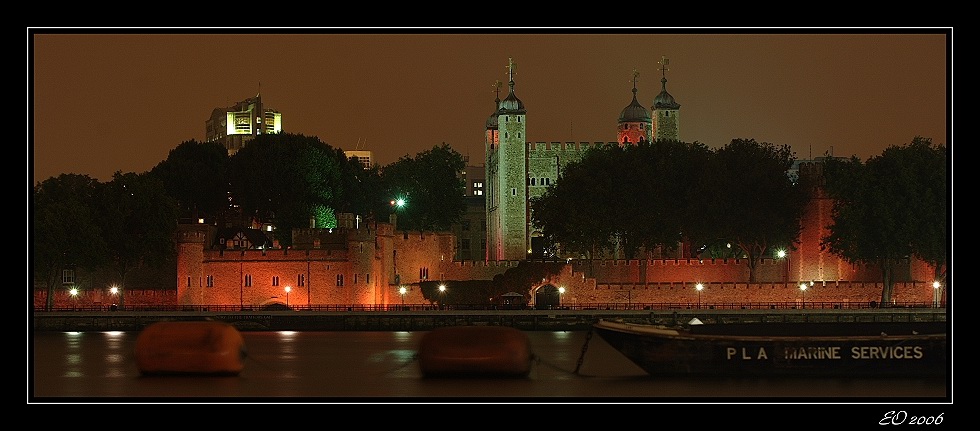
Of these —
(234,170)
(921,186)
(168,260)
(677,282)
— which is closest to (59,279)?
(168,260)

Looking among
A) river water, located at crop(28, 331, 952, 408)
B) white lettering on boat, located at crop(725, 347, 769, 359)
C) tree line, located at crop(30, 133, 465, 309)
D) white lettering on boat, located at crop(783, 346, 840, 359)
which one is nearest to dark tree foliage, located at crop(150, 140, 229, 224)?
tree line, located at crop(30, 133, 465, 309)

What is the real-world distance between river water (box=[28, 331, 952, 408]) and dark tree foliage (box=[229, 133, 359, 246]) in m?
38.0

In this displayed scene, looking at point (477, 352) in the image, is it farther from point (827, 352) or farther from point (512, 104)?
point (512, 104)

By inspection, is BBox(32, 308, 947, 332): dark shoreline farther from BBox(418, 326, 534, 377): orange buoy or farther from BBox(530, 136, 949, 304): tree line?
BBox(418, 326, 534, 377): orange buoy

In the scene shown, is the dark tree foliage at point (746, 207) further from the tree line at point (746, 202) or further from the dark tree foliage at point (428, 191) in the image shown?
the dark tree foliage at point (428, 191)

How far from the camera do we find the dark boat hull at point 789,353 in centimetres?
3847

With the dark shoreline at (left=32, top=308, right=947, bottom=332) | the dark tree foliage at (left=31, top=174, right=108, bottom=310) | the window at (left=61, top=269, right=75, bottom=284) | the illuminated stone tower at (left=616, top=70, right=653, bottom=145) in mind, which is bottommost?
the dark shoreline at (left=32, top=308, right=947, bottom=332)

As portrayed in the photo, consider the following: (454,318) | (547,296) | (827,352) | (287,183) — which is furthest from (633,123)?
(827,352)

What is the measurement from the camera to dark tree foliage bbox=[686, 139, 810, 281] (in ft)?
250

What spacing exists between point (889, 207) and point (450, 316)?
18.9m

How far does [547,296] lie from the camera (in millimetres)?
76625

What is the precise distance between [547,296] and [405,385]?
3737 cm

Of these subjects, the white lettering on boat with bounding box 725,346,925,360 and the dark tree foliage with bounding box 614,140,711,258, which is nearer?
the white lettering on boat with bounding box 725,346,925,360
